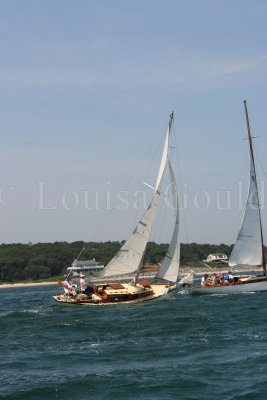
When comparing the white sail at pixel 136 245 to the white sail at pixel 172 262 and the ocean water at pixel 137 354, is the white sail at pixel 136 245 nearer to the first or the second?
the white sail at pixel 172 262

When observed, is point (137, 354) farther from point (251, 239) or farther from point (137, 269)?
point (251, 239)

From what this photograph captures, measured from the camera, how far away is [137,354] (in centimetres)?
2812

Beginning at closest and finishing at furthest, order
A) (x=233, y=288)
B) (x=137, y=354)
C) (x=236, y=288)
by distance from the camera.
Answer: (x=137, y=354)
(x=233, y=288)
(x=236, y=288)

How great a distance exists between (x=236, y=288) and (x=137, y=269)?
31.5 ft

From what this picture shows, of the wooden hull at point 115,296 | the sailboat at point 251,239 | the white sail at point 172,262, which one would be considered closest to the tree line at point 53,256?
the sailboat at point 251,239

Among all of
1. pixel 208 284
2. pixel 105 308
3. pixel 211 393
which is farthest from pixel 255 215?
pixel 211 393

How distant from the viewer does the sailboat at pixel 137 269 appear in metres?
47.2

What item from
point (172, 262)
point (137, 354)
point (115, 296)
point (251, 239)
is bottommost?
point (137, 354)

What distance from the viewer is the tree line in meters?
143

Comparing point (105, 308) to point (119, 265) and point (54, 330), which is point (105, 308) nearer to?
point (119, 265)

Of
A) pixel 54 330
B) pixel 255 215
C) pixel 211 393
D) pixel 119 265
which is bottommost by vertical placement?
pixel 211 393

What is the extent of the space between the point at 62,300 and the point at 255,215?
18.4 m

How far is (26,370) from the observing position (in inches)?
1018

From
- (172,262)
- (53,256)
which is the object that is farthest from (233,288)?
(53,256)
